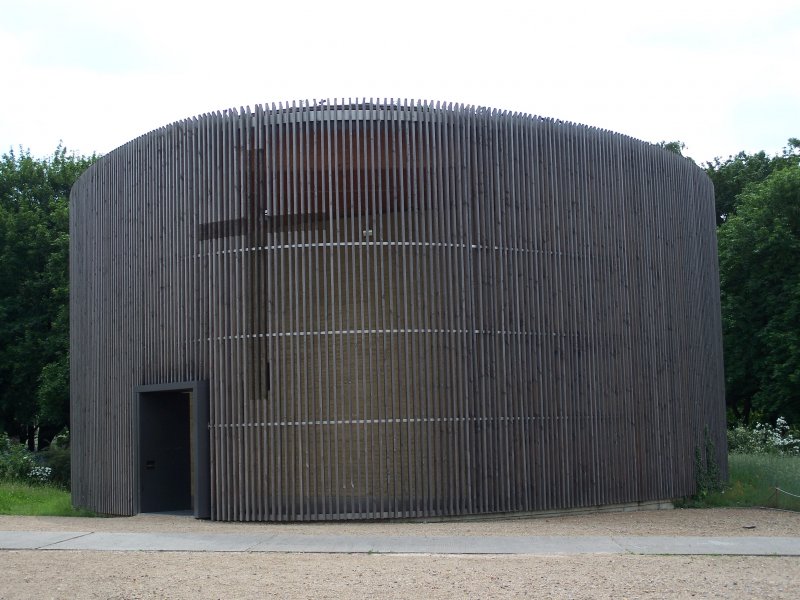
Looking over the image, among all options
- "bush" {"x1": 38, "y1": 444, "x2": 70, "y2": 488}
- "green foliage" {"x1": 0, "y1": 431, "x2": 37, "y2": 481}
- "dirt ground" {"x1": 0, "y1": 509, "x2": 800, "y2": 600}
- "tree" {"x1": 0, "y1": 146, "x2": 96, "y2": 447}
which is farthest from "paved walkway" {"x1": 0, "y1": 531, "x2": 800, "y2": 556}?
"tree" {"x1": 0, "y1": 146, "x2": 96, "y2": 447}

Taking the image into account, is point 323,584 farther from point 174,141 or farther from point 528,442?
point 174,141

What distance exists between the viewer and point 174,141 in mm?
18047

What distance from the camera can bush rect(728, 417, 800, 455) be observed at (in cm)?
2988

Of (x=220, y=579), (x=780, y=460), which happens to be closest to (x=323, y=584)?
(x=220, y=579)

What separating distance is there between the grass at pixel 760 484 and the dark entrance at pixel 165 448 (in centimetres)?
976

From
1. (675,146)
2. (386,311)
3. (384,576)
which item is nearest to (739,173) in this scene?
(675,146)

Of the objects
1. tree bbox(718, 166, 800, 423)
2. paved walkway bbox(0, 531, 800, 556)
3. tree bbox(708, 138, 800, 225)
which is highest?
tree bbox(708, 138, 800, 225)

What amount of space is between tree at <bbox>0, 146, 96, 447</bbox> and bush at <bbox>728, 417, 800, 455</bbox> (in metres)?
21.2

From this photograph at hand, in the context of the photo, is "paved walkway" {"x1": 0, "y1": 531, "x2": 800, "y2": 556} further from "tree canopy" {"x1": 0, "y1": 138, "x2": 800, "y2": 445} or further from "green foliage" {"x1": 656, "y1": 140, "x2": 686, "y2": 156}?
"green foliage" {"x1": 656, "y1": 140, "x2": 686, "y2": 156}

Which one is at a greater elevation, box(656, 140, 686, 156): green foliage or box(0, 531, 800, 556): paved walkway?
box(656, 140, 686, 156): green foliage

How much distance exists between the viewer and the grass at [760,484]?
1939cm

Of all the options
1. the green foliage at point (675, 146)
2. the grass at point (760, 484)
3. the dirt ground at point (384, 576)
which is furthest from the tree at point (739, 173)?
the dirt ground at point (384, 576)

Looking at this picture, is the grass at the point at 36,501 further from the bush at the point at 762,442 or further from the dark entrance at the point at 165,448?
the bush at the point at 762,442

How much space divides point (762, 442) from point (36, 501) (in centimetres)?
2054
